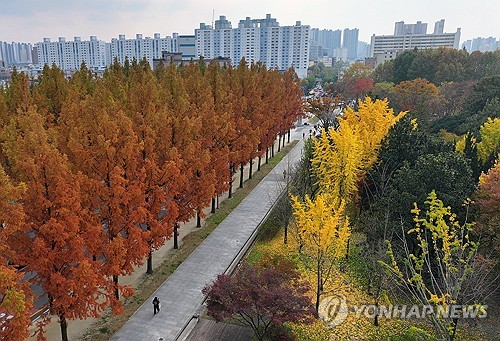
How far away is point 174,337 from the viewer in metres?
14.8

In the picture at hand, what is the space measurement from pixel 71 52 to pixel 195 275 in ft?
629

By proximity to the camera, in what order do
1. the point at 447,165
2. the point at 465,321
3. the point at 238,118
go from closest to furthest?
the point at 465,321 → the point at 447,165 → the point at 238,118

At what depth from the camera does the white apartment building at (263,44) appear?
144 meters

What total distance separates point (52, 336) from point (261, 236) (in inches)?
484

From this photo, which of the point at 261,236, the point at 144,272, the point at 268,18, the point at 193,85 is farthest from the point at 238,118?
the point at 268,18

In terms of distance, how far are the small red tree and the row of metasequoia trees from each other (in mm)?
4064

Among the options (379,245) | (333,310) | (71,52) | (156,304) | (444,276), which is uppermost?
(71,52)

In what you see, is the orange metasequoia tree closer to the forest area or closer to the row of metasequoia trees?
the row of metasequoia trees

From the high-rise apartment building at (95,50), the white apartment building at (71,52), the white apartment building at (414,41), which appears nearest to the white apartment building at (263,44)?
the high-rise apartment building at (95,50)

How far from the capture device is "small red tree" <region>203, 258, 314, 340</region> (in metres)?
13.1

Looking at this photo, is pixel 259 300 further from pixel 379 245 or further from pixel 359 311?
pixel 379 245

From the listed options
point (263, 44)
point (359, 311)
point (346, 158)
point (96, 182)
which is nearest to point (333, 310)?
point (359, 311)

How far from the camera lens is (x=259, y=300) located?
13.2 m

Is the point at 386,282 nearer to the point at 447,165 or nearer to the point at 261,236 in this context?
the point at 447,165
